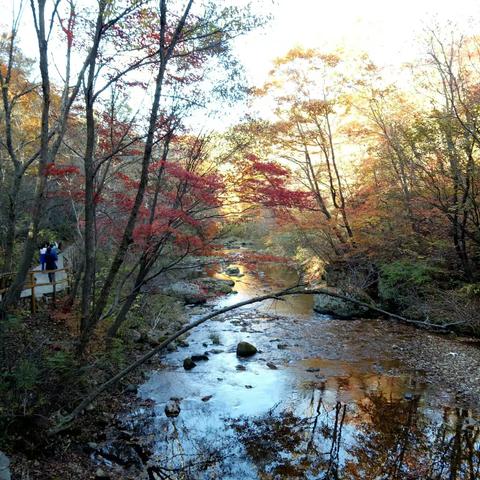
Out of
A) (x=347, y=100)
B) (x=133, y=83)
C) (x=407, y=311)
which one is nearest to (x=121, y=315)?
(x=133, y=83)

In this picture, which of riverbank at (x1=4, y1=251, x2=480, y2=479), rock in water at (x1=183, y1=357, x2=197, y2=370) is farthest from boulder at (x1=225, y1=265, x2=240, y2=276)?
rock in water at (x1=183, y1=357, x2=197, y2=370)

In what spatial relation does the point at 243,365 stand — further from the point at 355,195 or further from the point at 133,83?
the point at 355,195

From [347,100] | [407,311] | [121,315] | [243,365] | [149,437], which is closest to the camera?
[149,437]

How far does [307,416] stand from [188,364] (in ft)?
13.5

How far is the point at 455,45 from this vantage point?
13.1 meters

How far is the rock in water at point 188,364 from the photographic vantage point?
1116cm

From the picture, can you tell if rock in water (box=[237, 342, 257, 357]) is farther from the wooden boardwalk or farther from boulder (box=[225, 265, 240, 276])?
boulder (box=[225, 265, 240, 276])

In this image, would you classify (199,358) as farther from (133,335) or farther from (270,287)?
(270,287)

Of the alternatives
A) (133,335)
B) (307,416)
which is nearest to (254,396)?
(307,416)

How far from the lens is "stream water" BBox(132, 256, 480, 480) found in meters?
6.57

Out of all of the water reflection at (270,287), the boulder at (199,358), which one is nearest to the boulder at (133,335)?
the boulder at (199,358)

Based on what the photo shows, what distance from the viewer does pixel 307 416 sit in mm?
8328

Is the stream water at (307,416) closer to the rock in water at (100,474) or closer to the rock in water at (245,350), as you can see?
the rock in water at (245,350)

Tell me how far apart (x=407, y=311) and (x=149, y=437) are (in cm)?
1075
